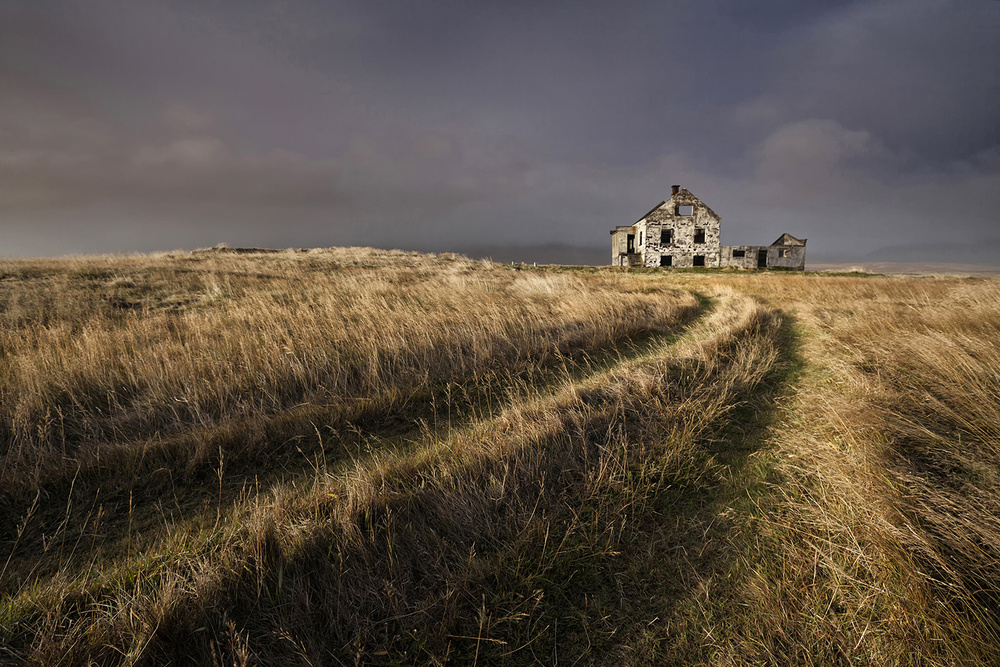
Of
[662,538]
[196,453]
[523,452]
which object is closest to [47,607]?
[196,453]

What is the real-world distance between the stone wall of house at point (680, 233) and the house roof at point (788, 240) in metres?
8.20

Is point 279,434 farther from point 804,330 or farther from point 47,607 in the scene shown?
point 804,330

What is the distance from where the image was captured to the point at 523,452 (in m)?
3.22

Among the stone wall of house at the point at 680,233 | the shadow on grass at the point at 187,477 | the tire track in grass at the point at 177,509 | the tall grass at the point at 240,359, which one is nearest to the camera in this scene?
the tire track in grass at the point at 177,509

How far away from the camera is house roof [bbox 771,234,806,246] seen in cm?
3975

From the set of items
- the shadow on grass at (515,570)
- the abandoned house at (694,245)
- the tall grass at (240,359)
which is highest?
the abandoned house at (694,245)

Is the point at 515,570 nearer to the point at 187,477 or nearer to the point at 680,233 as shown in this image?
the point at 187,477

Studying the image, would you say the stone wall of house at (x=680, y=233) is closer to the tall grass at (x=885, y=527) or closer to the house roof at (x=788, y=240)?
the house roof at (x=788, y=240)

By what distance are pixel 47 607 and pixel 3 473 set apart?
1.98 metres

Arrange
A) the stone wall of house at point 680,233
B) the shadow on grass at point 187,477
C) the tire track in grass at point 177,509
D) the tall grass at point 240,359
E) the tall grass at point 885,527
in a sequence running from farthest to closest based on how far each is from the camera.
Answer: the stone wall of house at point 680,233
the tall grass at point 240,359
the shadow on grass at point 187,477
the tire track in grass at point 177,509
the tall grass at point 885,527

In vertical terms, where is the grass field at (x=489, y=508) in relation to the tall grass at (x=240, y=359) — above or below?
below

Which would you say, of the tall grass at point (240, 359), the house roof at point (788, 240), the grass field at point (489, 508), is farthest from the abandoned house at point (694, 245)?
the grass field at point (489, 508)

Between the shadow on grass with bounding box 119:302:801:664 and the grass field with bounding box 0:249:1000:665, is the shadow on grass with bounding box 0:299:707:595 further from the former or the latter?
the shadow on grass with bounding box 119:302:801:664

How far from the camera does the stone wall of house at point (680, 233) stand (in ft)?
127
